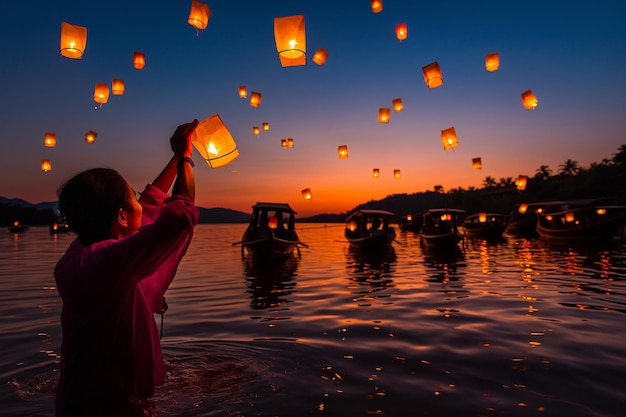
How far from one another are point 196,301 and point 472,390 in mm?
7051

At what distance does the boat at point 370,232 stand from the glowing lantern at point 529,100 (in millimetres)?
10993

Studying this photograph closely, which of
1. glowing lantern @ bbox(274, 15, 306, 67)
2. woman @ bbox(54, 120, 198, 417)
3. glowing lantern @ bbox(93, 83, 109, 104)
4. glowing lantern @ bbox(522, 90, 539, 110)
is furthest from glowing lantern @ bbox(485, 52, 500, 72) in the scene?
→ woman @ bbox(54, 120, 198, 417)

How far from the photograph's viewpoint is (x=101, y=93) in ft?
32.6

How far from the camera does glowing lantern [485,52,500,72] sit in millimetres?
11953

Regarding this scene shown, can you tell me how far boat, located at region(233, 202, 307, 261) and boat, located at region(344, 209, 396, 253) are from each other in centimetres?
384

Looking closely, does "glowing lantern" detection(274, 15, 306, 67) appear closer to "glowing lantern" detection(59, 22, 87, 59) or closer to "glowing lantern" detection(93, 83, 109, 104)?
"glowing lantern" detection(59, 22, 87, 59)

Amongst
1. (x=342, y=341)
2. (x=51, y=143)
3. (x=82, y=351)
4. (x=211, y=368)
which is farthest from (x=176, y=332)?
(x=51, y=143)

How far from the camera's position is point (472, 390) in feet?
12.8

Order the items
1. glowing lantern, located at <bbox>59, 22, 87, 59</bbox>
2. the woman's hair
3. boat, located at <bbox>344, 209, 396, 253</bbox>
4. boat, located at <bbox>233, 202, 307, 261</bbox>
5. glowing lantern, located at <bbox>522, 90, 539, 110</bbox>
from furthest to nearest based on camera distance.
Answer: boat, located at <bbox>344, 209, 396, 253</bbox>
boat, located at <bbox>233, 202, 307, 261</bbox>
glowing lantern, located at <bbox>522, 90, 539, 110</bbox>
glowing lantern, located at <bbox>59, 22, 87, 59</bbox>
the woman's hair

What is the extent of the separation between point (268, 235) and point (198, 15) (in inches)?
439

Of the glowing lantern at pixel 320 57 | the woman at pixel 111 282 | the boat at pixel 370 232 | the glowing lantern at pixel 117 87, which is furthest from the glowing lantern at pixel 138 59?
the boat at pixel 370 232

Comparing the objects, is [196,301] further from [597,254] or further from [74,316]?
[597,254]

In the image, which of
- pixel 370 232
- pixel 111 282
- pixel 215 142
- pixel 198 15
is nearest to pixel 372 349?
pixel 215 142

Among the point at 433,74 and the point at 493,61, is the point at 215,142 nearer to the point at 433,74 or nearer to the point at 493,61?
the point at 433,74
